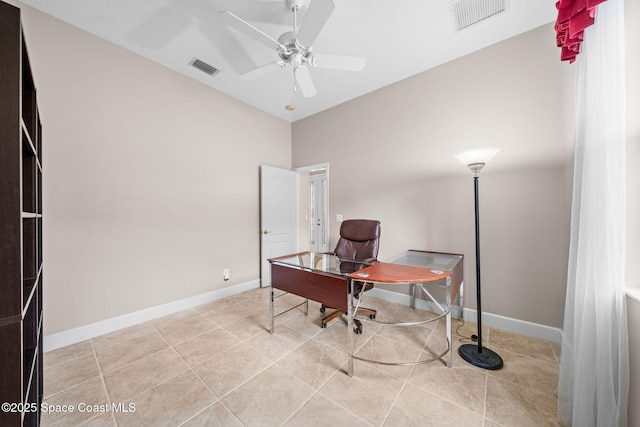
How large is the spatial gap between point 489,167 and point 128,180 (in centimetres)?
376

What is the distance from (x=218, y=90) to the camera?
3195 mm

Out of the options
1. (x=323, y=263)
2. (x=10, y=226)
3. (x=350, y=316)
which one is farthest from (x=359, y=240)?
(x=10, y=226)

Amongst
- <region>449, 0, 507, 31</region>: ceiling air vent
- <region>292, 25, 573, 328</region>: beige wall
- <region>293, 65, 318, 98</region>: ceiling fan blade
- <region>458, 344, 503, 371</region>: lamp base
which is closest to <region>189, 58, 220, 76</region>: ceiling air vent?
<region>293, 65, 318, 98</region>: ceiling fan blade

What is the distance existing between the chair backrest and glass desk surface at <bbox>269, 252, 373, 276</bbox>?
0.30m

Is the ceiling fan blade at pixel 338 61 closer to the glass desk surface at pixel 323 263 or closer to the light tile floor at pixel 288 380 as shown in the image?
the glass desk surface at pixel 323 263

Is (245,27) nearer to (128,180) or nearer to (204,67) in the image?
(204,67)

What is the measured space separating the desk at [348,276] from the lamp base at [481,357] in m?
0.19

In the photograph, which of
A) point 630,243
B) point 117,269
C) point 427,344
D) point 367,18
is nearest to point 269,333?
point 427,344

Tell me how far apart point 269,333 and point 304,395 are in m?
0.86

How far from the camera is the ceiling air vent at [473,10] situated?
188 centimetres

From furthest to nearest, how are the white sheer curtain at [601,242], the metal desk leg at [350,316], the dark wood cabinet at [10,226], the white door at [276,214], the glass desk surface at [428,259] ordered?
the white door at [276,214]
the glass desk surface at [428,259]
the metal desk leg at [350,316]
the white sheer curtain at [601,242]
the dark wood cabinet at [10,226]

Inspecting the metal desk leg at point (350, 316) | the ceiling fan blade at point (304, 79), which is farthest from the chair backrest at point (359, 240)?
the ceiling fan blade at point (304, 79)

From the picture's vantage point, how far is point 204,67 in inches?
107

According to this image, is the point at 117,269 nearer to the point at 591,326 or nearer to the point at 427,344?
the point at 427,344
